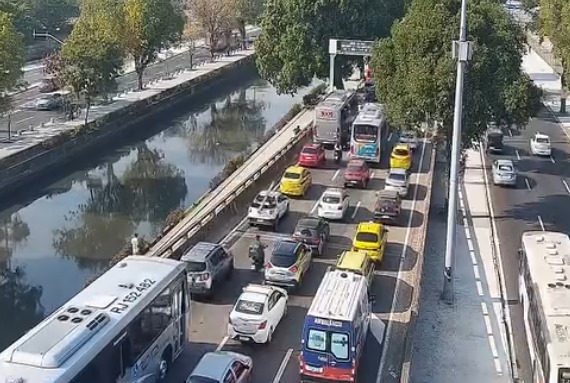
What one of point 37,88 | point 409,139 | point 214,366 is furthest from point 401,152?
point 37,88

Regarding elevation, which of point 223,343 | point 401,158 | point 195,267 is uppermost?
point 401,158

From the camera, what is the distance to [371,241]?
86.5 ft

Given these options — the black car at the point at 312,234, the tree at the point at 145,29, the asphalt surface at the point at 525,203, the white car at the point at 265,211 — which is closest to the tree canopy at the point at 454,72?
the asphalt surface at the point at 525,203

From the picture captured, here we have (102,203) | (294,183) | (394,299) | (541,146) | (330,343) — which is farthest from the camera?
(541,146)

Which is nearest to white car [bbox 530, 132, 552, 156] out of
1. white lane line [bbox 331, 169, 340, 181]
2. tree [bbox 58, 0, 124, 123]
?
white lane line [bbox 331, 169, 340, 181]

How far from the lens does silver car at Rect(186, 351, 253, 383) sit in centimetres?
1655

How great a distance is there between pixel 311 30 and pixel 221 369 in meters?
39.8

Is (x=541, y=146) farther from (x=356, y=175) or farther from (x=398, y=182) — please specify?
(x=356, y=175)

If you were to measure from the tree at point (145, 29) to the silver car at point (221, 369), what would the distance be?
4846 cm

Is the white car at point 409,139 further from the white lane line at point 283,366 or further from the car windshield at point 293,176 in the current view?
the white lane line at point 283,366

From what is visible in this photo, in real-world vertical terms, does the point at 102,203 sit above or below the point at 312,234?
below

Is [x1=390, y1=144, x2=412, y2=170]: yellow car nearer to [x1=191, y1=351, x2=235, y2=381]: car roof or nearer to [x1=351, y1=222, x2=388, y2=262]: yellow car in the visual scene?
[x1=351, y1=222, x2=388, y2=262]: yellow car

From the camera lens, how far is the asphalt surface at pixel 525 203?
2462 cm

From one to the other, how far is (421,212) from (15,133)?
27214 mm
